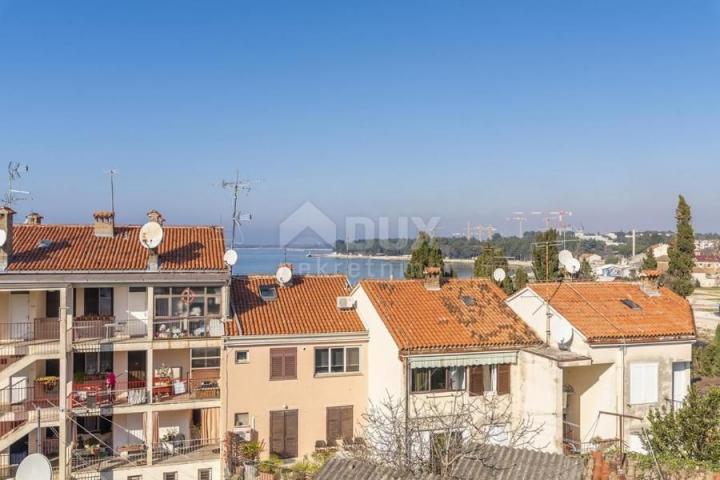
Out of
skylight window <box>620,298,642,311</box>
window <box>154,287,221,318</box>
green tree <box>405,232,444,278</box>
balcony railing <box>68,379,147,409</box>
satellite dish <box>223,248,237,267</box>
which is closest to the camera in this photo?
balcony railing <box>68,379,147,409</box>

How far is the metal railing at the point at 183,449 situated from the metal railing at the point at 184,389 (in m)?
1.60

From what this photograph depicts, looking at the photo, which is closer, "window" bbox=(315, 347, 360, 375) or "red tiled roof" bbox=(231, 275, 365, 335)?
"red tiled roof" bbox=(231, 275, 365, 335)

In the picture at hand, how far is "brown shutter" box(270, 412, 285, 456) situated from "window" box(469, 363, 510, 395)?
22.2 feet

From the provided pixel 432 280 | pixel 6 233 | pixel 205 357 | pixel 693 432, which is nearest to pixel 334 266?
pixel 432 280

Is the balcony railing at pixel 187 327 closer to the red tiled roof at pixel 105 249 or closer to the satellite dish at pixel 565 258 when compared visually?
the red tiled roof at pixel 105 249

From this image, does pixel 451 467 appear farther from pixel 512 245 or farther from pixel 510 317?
pixel 512 245

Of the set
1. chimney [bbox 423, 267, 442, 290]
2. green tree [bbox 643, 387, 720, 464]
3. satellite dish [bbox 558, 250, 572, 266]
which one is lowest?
green tree [bbox 643, 387, 720, 464]

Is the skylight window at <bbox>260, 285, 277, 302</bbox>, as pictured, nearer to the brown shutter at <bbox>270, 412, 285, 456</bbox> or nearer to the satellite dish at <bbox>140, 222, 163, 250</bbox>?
the brown shutter at <bbox>270, 412, 285, 456</bbox>

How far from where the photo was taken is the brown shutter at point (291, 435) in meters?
21.6

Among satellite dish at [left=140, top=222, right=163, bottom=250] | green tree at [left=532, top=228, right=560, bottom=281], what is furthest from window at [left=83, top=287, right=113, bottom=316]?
green tree at [left=532, top=228, right=560, bottom=281]

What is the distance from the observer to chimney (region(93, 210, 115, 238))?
933 inches

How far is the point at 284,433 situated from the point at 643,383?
12.9 m

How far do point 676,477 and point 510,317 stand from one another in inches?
323

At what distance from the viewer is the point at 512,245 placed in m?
129
